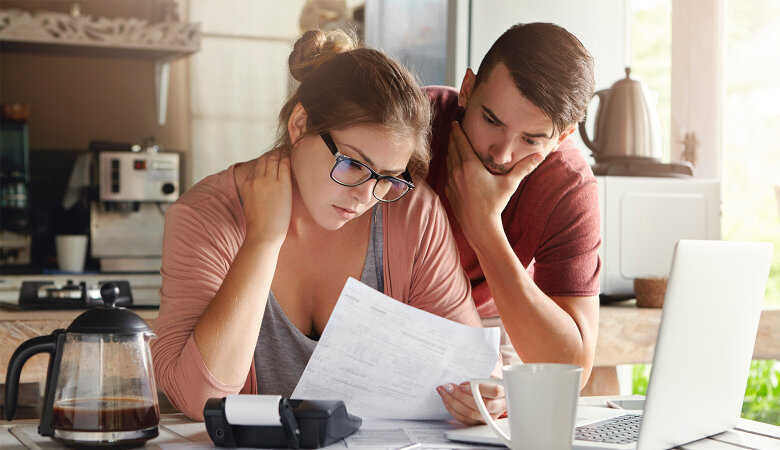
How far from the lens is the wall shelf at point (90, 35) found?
3.74 metres

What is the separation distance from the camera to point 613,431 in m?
1.06

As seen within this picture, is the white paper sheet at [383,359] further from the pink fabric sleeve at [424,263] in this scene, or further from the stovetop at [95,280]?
the stovetop at [95,280]

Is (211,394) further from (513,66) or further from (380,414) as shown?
(513,66)

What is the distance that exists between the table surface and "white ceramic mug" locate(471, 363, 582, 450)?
0.47 ft

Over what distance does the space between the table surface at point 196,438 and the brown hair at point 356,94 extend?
1.52 ft

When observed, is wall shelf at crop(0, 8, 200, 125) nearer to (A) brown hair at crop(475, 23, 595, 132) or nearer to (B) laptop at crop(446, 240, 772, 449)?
(A) brown hair at crop(475, 23, 595, 132)

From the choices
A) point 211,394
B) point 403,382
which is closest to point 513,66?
point 403,382

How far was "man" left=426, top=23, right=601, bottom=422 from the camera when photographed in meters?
1.36

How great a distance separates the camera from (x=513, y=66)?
137 cm

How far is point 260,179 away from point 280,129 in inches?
6.5

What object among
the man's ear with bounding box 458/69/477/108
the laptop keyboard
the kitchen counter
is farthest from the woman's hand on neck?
the kitchen counter

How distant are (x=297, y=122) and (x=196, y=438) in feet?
1.73

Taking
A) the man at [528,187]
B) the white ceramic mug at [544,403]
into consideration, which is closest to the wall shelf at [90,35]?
the man at [528,187]

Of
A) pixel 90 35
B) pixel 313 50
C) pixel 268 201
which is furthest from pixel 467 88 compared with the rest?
pixel 90 35
